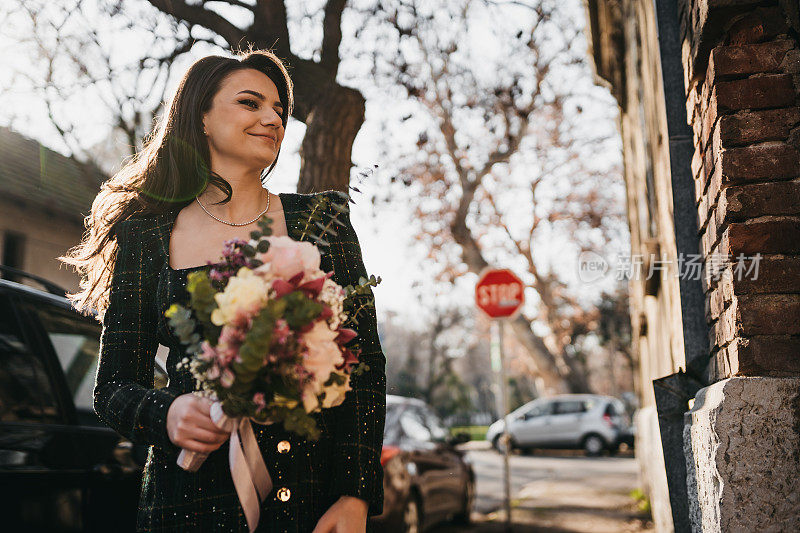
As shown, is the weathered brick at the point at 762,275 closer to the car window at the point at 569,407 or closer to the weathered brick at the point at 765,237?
the weathered brick at the point at 765,237

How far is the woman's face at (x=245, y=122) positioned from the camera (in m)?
2.20

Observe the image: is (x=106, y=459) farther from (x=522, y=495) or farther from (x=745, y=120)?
(x=522, y=495)

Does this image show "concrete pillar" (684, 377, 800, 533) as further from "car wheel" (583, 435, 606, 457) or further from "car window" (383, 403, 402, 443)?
"car wheel" (583, 435, 606, 457)

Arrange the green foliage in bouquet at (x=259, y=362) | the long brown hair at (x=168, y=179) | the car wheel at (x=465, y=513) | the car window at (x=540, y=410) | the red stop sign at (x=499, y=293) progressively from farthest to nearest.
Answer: the car window at (x=540, y=410) < the red stop sign at (x=499, y=293) < the car wheel at (x=465, y=513) < the long brown hair at (x=168, y=179) < the green foliage in bouquet at (x=259, y=362)

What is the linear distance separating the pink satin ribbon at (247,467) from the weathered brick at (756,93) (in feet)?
6.50

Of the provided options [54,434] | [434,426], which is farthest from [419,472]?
[54,434]

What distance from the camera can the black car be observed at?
2721mm

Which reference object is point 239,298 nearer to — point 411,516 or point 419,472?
point 411,516

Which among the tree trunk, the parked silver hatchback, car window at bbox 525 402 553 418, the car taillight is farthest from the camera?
car window at bbox 525 402 553 418

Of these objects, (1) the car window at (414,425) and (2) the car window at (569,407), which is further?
(2) the car window at (569,407)

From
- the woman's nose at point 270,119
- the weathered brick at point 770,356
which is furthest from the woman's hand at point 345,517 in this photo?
the weathered brick at point 770,356

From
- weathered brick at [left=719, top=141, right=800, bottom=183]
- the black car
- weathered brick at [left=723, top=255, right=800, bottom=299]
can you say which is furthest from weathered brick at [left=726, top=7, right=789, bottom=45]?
the black car

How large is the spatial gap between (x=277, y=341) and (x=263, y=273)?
0.55 feet

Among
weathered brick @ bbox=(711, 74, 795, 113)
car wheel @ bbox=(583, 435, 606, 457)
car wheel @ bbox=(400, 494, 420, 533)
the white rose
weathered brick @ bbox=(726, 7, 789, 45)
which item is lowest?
car wheel @ bbox=(583, 435, 606, 457)
